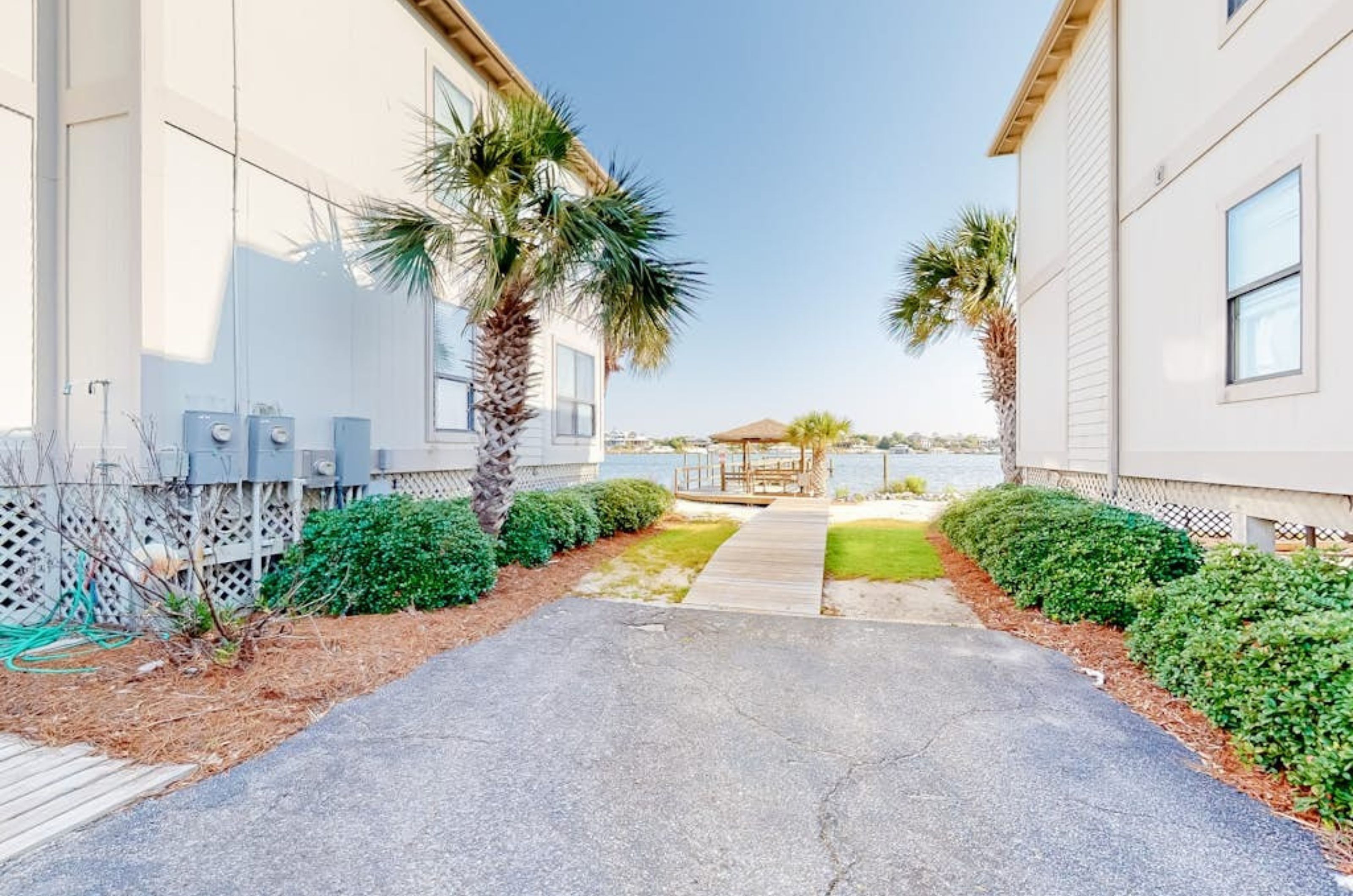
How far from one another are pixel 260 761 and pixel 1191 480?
8.45 m

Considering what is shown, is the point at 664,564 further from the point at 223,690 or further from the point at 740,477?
the point at 740,477

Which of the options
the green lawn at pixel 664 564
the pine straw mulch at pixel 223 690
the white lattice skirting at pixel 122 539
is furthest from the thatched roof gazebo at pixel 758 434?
the white lattice skirting at pixel 122 539

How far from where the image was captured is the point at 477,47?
9.20 m

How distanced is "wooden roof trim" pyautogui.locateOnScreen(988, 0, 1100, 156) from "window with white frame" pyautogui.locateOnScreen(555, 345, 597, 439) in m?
9.83

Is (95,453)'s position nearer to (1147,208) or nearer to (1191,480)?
(1191,480)

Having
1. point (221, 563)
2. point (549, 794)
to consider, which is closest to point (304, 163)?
point (221, 563)

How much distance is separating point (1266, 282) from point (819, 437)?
15217 millimetres

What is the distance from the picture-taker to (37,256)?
17.2 ft

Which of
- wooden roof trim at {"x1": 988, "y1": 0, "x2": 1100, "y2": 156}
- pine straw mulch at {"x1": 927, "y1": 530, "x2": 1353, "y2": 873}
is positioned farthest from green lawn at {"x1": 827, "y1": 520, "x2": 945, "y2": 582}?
wooden roof trim at {"x1": 988, "y1": 0, "x2": 1100, "y2": 156}

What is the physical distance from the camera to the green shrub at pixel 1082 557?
17.2 ft

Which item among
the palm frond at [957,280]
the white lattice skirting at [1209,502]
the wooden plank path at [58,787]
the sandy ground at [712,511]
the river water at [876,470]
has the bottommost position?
the sandy ground at [712,511]

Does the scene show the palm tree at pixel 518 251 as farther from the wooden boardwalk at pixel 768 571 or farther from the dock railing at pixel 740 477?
the dock railing at pixel 740 477

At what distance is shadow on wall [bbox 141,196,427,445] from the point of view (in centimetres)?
534

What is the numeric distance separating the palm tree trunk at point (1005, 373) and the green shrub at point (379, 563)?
1106 centimetres
